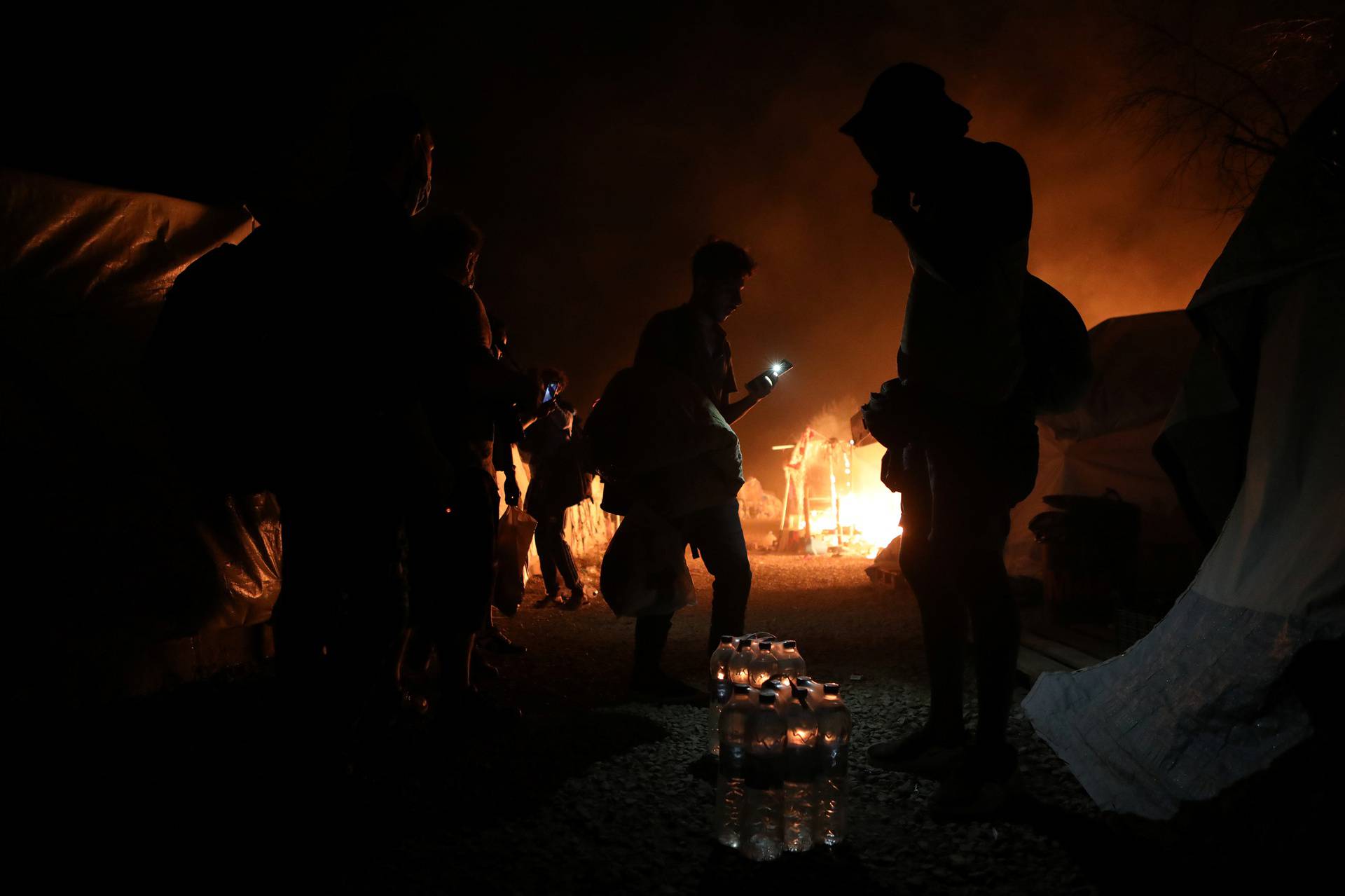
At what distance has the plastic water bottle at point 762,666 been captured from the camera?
2.66 meters

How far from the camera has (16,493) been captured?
299 cm

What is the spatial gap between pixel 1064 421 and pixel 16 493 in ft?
26.2

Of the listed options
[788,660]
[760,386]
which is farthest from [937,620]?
[760,386]

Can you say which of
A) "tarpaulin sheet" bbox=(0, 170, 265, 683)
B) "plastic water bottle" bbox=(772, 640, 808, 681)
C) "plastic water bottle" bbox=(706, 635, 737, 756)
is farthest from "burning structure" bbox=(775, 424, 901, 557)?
"tarpaulin sheet" bbox=(0, 170, 265, 683)

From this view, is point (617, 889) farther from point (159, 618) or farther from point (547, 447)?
point (547, 447)

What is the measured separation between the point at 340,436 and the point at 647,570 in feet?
5.38

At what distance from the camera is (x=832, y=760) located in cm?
202

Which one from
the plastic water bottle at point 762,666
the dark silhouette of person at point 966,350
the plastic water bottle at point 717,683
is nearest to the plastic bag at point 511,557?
the plastic water bottle at point 717,683

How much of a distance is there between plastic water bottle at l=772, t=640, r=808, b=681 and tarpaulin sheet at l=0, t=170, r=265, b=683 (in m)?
2.66

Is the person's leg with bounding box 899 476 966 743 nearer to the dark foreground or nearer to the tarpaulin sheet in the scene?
the dark foreground

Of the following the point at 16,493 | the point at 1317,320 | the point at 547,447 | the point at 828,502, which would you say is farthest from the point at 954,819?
the point at 828,502

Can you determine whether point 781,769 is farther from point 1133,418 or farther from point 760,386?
point 1133,418

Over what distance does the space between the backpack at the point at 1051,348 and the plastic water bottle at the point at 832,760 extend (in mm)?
1099

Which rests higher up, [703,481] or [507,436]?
[507,436]
